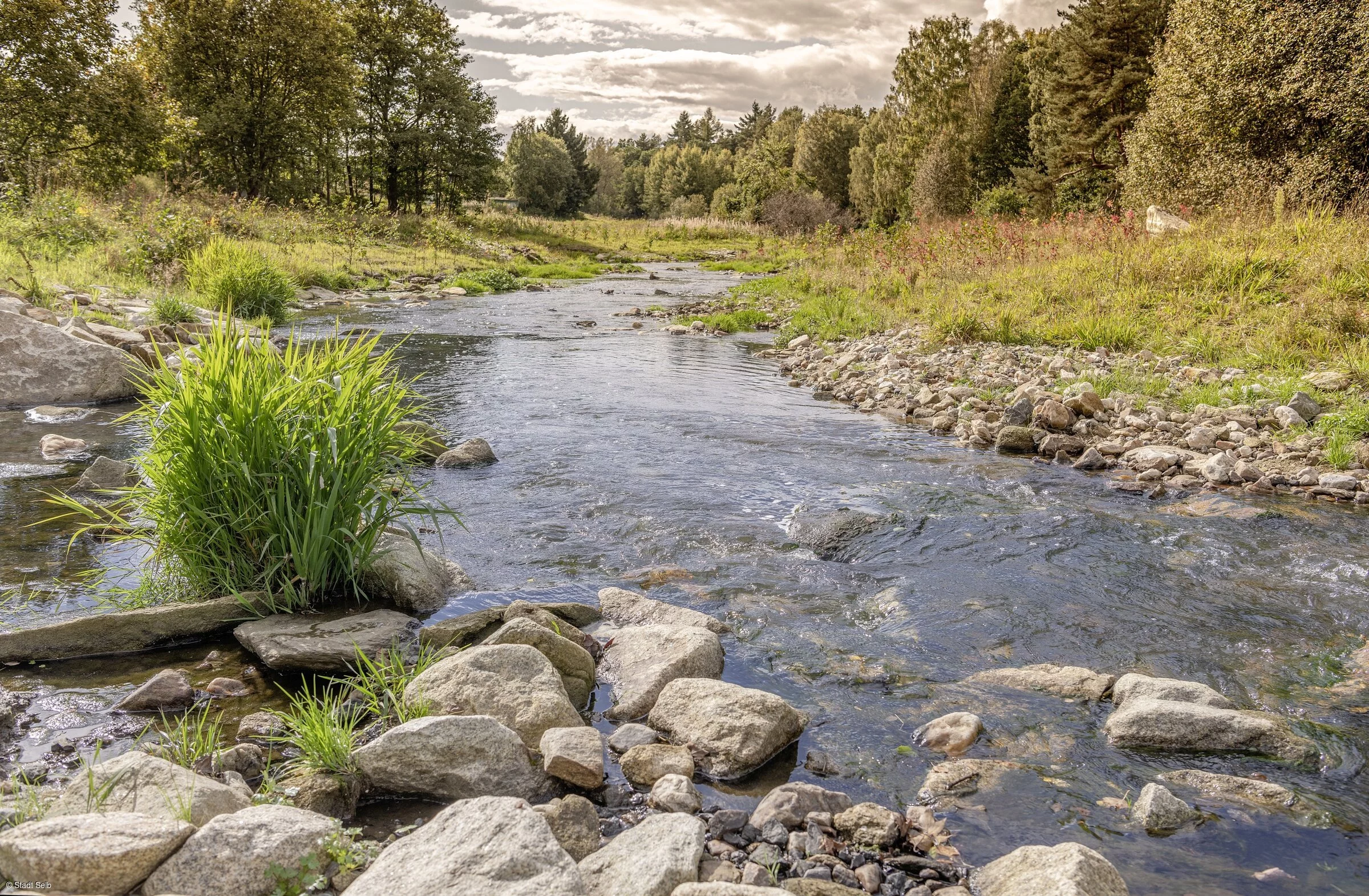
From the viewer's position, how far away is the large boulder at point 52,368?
9.95 meters

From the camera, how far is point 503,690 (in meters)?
3.94

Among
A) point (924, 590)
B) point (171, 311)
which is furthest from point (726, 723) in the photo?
point (171, 311)

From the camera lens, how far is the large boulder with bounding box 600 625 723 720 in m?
4.23

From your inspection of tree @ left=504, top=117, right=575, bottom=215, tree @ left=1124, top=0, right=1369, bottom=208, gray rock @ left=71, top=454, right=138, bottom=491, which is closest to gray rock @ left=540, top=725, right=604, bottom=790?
gray rock @ left=71, top=454, right=138, bottom=491

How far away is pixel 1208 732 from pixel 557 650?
3084 millimetres

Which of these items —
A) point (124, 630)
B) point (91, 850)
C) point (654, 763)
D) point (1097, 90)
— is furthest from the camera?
point (1097, 90)

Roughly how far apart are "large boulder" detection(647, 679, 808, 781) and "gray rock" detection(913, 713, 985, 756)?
22.5 inches

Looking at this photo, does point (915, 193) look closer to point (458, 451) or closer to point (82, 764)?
point (458, 451)

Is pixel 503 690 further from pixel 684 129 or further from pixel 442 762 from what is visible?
pixel 684 129

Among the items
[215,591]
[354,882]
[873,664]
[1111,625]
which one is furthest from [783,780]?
[215,591]

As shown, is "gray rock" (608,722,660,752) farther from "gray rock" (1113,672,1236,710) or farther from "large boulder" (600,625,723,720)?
"gray rock" (1113,672,1236,710)

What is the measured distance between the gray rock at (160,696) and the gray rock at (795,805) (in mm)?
2792

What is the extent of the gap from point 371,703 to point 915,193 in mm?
37323

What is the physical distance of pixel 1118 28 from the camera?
2792 centimetres
